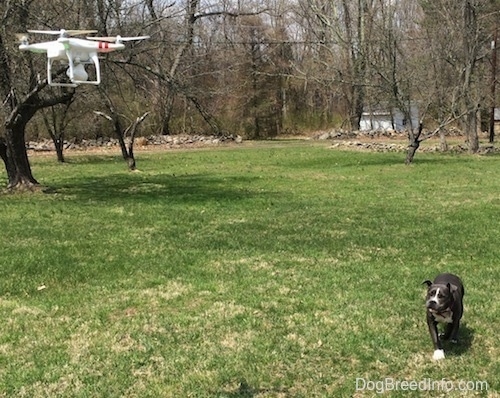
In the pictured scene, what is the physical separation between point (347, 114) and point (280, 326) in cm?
3885

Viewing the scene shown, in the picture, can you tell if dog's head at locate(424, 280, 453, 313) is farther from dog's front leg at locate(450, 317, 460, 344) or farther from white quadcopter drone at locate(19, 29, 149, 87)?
white quadcopter drone at locate(19, 29, 149, 87)

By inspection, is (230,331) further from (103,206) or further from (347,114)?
(347,114)

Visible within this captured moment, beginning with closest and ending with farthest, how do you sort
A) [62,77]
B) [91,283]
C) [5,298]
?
[5,298]
[91,283]
[62,77]

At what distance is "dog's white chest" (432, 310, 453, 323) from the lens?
393cm

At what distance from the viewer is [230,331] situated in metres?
4.66

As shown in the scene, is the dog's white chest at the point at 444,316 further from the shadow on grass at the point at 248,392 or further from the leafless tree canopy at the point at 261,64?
the leafless tree canopy at the point at 261,64

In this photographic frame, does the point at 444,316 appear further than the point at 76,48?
Yes

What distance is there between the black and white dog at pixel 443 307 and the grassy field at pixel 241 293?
5.3 inches

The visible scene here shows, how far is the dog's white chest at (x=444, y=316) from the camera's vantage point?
3.93m

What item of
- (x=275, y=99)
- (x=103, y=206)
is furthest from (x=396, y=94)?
(x=275, y=99)

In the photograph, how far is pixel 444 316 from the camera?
3.95m

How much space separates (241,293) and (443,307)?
2202mm

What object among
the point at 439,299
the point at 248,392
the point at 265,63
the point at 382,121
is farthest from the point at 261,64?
the point at 248,392

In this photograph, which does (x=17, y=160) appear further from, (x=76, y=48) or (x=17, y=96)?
(x=76, y=48)
